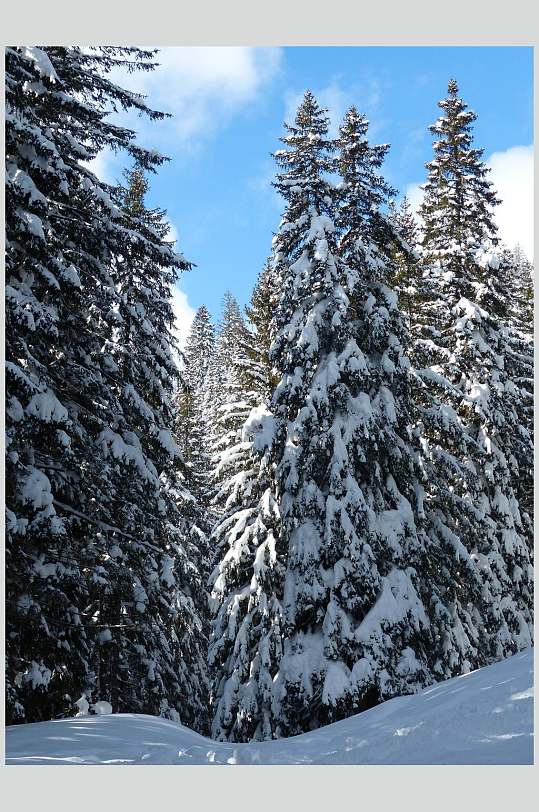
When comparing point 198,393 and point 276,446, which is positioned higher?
point 198,393

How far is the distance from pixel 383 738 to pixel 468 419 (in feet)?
43.3

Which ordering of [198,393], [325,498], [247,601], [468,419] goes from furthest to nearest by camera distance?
1. [198,393]
2. [468,419]
3. [247,601]
4. [325,498]

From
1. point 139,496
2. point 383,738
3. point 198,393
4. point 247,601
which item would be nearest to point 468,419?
point 247,601

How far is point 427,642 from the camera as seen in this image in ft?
42.2

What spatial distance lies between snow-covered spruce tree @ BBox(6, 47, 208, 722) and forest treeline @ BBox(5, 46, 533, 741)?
0.05 m

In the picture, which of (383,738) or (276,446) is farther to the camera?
(276,446)

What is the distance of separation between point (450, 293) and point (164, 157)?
38.6 ft

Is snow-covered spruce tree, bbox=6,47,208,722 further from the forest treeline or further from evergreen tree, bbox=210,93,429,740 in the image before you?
evergreen tree, bbox=210,93,429,740

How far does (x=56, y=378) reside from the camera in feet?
31.4

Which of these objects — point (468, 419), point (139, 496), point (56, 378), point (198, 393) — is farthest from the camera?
point (198, 393)

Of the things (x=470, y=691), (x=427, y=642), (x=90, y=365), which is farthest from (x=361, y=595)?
(x=90, y=365)

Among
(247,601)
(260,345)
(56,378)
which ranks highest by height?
(260,345)

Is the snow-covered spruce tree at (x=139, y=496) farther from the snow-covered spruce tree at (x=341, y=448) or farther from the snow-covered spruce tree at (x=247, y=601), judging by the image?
the snow-covered spruce tree at (x=341, y=448)

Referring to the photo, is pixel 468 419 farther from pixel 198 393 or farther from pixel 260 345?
pixel 198 393
